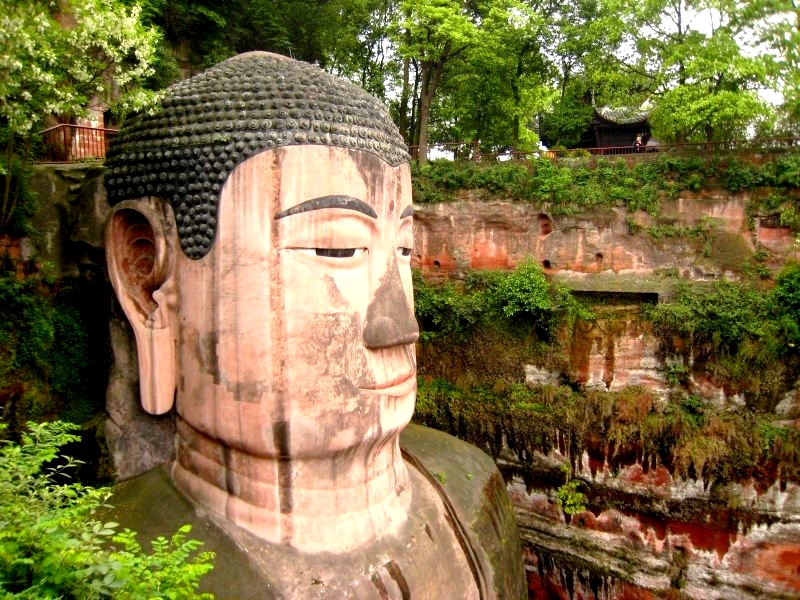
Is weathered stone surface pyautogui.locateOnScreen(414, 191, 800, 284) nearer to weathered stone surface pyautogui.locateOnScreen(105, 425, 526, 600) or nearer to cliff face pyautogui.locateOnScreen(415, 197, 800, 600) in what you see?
cliff face pyautogui.locateOnScreen(415, 197, 800, 600)

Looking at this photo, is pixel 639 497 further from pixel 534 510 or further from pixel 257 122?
pixel 257 122

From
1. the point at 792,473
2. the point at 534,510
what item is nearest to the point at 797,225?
the point at 792,473

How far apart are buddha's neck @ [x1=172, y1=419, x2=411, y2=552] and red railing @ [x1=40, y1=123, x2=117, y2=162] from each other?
3538mm

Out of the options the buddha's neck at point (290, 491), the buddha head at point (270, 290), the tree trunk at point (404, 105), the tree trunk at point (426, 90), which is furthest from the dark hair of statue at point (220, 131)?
the tree trunk at point (404, 105)

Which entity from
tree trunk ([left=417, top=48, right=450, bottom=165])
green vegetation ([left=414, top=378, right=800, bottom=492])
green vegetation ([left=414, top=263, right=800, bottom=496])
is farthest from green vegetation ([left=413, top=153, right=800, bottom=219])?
green vegetation ([left=414, top=378, right=800, bottom=492])

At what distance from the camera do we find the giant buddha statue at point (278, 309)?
14.3 ft

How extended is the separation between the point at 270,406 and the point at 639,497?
8.12 metres

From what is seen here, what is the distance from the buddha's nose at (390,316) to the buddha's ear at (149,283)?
1459 millimetres

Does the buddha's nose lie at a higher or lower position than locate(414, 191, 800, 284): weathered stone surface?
lower

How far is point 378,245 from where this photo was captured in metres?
4.73

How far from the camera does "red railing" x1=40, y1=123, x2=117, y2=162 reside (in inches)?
302

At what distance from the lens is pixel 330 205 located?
4.43 meters

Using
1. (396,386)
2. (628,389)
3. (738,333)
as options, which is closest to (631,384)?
(628,389)

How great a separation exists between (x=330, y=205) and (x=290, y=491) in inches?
80.6
